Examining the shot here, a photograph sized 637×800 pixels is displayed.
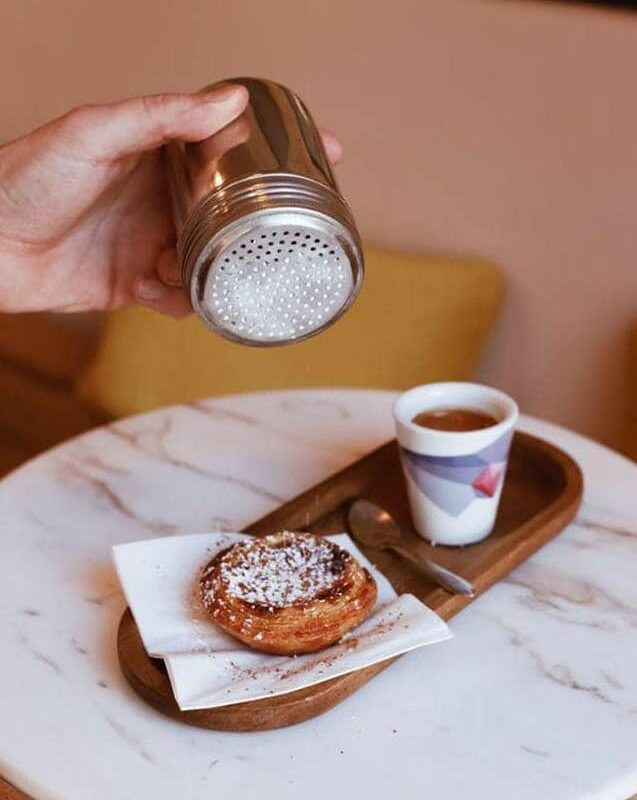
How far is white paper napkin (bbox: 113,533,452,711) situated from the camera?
0.86 m

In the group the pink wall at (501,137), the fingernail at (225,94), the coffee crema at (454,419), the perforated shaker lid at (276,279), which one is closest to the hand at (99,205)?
the fingernail at (225,94)

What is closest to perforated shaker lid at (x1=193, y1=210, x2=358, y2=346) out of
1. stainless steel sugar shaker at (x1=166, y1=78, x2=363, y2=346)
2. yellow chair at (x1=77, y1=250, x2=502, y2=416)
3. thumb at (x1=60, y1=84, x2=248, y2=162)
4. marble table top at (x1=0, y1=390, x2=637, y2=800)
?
stainless steel sugar shaker at (x1=166, y1=78, x2=363, y2=346)

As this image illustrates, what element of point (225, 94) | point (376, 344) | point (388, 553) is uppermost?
point (225, 94)

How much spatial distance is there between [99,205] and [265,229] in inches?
17.3

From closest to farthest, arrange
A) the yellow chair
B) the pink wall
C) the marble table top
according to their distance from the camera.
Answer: the marble table top
the pink wall
the yellow chair

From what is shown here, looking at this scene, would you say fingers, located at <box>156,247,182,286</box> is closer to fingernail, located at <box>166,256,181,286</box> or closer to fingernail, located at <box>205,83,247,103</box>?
fingernail, located at <box>166,256,181,286</box>

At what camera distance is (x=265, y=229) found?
89 centimetres

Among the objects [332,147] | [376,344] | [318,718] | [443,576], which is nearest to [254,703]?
[318,718]

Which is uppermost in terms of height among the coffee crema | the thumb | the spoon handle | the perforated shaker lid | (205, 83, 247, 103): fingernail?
(205, 83, 247, 103): fingernail

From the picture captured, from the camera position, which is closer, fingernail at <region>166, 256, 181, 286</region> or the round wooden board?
the round wooden board

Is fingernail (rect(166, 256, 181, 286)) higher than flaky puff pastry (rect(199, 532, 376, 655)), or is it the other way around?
fingernail (rect(166, 256, 181, 286))

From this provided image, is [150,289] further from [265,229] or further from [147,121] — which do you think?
[265,229]

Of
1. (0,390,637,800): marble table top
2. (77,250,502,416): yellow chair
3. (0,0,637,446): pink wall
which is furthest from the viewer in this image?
(77,250,502,416): yellow chair

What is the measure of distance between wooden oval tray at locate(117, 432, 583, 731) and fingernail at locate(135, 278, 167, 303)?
0.27 metres
